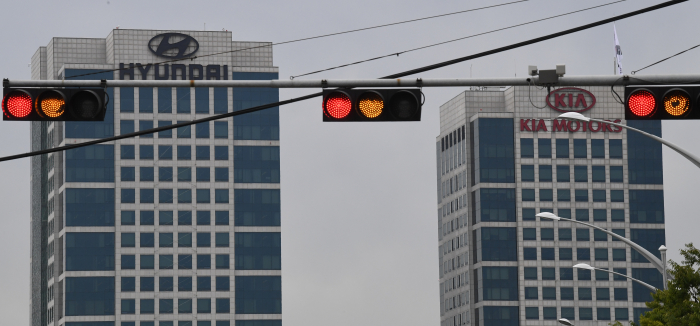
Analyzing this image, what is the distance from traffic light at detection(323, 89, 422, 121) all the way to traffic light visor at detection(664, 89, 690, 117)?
3.25 meters

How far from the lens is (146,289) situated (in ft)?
506

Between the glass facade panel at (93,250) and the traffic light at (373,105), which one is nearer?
the traffic light at (373,105)

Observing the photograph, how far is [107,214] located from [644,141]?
7048cm

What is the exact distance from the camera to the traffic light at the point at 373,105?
17.4 meters

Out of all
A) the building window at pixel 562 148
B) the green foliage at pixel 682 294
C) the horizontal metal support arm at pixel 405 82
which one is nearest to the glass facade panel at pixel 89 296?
the building window at pixel 562 148

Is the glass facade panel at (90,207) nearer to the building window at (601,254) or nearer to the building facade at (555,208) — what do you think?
the building facade at (555,208)

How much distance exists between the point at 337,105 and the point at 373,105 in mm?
480

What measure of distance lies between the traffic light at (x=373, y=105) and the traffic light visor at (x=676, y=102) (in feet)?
10.7

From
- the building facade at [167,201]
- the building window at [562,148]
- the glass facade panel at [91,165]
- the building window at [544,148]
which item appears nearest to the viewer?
the building facade at [167,201]

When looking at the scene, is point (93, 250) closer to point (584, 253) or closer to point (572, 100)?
point (584, 253)

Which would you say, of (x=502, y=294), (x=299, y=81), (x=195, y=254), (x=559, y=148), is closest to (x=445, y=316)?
(x=502, y=294)

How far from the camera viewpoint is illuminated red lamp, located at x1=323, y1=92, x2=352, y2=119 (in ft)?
57.2

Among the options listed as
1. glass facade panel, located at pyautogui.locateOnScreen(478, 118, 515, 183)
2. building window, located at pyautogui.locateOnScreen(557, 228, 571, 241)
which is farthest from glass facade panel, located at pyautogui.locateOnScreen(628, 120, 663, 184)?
glass facade panel, located at pyautogui.locateOnScreen(478, 118, 515, 183)

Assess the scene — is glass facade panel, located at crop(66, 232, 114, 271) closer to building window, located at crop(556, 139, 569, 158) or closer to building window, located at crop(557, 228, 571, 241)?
building window, located at crop(557, 228, 571, 241)
